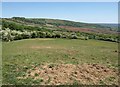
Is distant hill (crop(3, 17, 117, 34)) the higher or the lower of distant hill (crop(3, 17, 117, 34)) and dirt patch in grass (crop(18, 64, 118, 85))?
the lower

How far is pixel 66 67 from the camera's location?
17.7 metres

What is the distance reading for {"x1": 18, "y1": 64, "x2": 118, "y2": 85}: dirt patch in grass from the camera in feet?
48.5

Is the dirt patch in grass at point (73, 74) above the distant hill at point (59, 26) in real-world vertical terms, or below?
above

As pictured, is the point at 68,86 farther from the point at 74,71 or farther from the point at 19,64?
the point at 19,64

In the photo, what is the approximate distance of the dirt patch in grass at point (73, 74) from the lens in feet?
48.5

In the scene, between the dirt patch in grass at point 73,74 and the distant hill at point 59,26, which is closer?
the dirt patch in grass at point 73,74

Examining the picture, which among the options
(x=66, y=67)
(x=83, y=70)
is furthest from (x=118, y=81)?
(x=66, y=67)

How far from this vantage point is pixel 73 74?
16.0 m

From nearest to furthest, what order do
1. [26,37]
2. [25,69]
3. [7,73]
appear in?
[7,73] < [25,69] < [26,37]

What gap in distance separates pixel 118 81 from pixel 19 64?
28.1 feet

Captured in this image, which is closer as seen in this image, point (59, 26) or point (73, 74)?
point (73, 74)

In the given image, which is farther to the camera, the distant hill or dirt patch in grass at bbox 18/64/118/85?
the distant hill

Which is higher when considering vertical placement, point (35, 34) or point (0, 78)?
point (0, 78)

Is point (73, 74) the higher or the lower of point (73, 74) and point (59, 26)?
the higher
